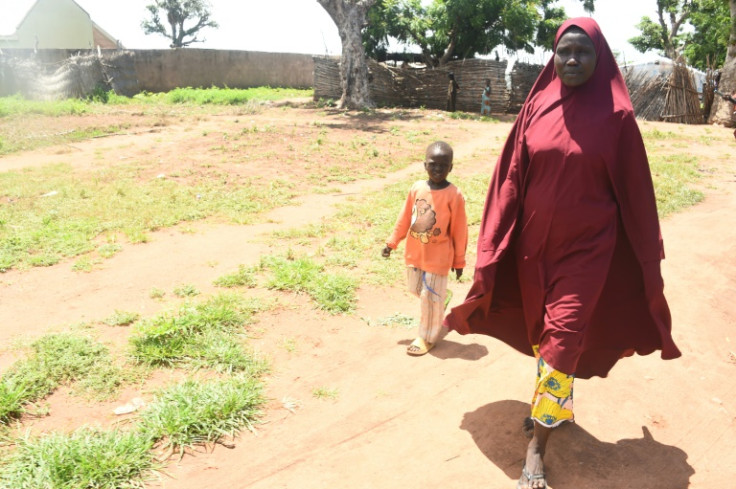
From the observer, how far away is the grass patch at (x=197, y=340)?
11.4 ft

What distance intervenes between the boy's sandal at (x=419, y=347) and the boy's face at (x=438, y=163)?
1.07 metres

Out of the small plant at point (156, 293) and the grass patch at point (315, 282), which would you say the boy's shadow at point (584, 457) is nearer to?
the grass patch at point (315, 282)

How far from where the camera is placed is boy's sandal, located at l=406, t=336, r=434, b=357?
147 inches

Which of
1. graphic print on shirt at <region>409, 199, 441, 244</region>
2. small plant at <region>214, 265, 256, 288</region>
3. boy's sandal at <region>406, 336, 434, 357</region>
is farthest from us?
small plant at <region>214, 265, 256, 288</region>

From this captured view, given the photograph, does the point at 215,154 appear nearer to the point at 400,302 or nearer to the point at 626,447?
the point at 400,302

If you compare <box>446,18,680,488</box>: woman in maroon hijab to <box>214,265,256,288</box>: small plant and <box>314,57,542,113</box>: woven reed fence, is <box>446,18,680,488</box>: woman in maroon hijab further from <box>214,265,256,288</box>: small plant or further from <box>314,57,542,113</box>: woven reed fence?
<box>314,57,542,113</box>: woven reed fence

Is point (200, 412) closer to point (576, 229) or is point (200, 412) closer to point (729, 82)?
point (576, 229)

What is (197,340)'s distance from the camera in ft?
11.9

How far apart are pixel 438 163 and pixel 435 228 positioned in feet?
1.28

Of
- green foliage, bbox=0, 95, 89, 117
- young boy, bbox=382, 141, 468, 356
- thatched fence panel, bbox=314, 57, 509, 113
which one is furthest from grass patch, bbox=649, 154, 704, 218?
green foliage, bbox=0, 95, 89, 117

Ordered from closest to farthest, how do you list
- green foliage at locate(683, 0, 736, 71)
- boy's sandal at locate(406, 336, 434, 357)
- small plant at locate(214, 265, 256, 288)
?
boy's sandal at locate(406, 336, 434, 357) → small plant at locate(214, 265, 256, 288) → green foliage at locate(683, 0, 736, 71)

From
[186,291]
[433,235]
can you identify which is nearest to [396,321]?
[433,235]

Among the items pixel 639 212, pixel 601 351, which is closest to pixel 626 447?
pixel 601 351

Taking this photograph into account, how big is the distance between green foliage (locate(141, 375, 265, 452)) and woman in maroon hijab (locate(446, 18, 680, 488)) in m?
1.36
